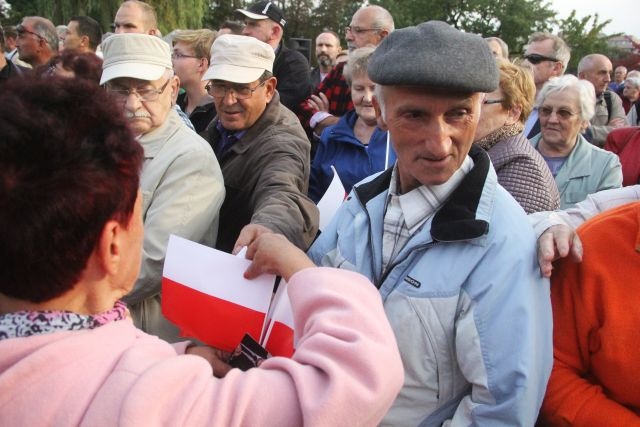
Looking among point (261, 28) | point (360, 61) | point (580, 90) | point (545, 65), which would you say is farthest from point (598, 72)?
point (360, 61)

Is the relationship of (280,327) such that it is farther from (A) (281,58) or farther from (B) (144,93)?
(A) (281,58)

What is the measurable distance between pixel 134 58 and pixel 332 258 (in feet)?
5.11

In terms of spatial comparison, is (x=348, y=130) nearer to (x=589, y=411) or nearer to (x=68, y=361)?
(x=589, y=411)

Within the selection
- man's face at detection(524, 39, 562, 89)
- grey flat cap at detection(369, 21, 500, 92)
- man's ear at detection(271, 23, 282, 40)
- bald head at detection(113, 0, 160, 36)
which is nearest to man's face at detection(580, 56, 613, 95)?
man's face at detection(524, 39, 562, 89)

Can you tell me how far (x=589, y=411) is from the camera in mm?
1604

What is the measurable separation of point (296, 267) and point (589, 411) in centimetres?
94

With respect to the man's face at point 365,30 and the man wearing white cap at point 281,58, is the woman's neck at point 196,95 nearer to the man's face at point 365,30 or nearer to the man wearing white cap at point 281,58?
the man wearing white cap at point 281,58

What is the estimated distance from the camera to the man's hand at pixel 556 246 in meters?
1.52

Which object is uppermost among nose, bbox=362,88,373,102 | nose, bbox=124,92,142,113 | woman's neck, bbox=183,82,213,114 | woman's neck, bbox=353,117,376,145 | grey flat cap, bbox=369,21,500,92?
grey flat cap, bbox=369,21,500,92

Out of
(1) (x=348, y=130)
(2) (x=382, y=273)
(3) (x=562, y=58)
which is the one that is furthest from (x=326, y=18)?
(2) (x=382, y=273)

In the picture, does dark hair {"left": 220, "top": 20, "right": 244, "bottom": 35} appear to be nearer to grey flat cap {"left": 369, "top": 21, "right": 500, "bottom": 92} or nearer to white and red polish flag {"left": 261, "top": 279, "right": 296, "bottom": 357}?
grey flat cap {"left": 369, "top": 21, "right": 500, "bottom": 92}

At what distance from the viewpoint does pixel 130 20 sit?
5613mm

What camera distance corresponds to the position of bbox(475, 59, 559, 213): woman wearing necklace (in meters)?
2.48

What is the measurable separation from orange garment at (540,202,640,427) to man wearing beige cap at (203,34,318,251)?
1032 mm
